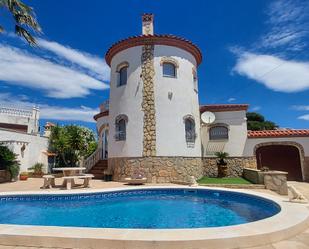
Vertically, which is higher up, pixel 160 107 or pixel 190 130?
pixel 160 107

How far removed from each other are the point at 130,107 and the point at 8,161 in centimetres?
985

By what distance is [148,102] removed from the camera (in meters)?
16.0

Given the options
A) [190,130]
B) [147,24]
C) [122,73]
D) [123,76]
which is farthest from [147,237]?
[147,24]

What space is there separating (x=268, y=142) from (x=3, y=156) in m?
20.0

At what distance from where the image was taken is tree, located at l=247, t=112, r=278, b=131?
4468cm

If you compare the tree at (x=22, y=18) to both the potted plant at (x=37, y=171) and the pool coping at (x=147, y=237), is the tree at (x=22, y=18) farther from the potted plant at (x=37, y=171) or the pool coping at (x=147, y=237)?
the potted plant at (x=37, y=171)

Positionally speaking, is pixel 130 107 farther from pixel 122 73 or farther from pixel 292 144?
pixel 292 144

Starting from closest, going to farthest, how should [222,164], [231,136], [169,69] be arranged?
[169,69]
[222,164]
[231,136]

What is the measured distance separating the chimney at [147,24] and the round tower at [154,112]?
0.86 ft

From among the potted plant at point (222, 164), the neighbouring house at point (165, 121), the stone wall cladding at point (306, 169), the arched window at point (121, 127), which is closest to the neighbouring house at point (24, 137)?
the neighbouring house at point (165, 121)

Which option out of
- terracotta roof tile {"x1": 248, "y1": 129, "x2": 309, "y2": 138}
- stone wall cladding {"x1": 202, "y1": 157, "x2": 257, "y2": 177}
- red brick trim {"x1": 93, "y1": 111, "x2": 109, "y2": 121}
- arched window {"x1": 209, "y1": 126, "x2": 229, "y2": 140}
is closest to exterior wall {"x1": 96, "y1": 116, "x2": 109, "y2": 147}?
red brick trim {"x1": 93, "y1": 111, "x2": 109, "y2": 121}

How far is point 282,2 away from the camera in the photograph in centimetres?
1016

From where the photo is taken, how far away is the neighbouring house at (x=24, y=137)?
2033 cm

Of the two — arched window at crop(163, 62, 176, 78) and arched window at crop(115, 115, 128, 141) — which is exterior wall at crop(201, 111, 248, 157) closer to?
→ arched window at crop(163, 62, 176, 78)
